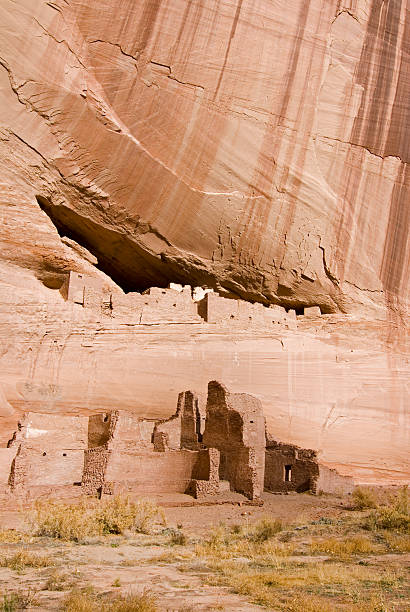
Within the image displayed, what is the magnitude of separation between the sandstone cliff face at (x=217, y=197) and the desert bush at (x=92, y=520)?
4696 millimetres

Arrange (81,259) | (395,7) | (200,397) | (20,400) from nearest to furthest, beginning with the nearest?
1. (20,400)
2. (200,397)
3. (81,259)
4. (395,7)

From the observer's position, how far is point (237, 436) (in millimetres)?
13812

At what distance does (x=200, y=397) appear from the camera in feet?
49.6

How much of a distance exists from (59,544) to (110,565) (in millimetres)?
1391

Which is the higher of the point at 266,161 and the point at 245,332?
the point at 266,161

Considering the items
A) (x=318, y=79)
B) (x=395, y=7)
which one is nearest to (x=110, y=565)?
(x=318, y=79)

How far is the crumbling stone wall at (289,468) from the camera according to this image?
14414 mm

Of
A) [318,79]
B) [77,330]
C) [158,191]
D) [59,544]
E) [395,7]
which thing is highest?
[395,7]

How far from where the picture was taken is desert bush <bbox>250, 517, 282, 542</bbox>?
923cm

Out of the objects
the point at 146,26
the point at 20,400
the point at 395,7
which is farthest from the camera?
the point at 395,7

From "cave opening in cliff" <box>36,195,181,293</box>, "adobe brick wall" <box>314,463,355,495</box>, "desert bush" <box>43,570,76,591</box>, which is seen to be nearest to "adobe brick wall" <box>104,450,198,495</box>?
"adobe brick wall" <box>314,463,355,495</box>

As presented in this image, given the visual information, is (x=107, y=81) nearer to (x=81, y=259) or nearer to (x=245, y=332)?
(x=81, y=259)

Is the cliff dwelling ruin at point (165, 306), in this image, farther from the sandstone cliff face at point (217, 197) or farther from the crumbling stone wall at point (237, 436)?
the crumbling stone wall at point (237, 436)

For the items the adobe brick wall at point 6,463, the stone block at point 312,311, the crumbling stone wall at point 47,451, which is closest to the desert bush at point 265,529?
the crumbling stone wall at point 47,451
